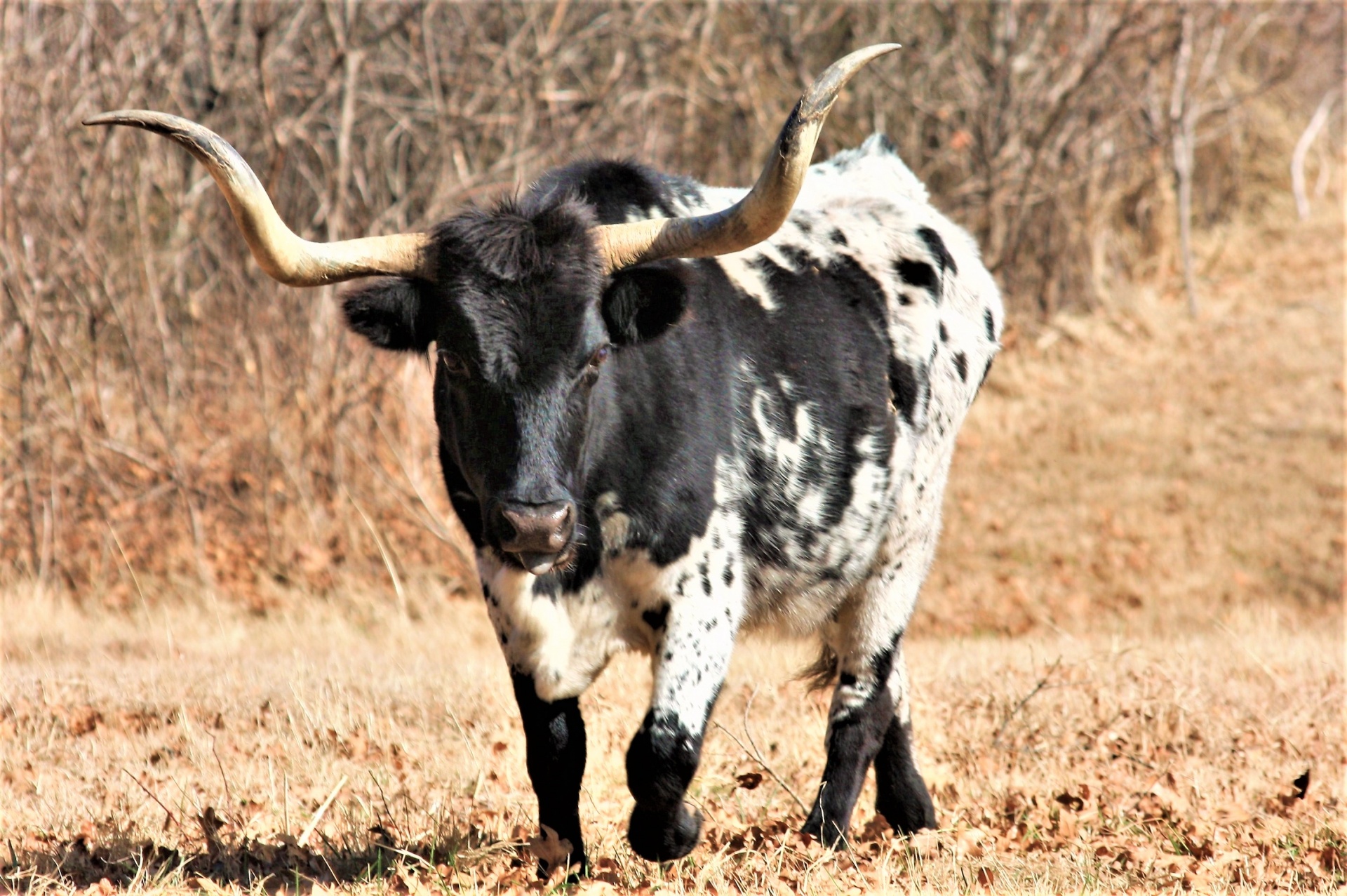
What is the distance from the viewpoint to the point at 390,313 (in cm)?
441

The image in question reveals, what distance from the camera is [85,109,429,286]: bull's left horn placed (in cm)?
387

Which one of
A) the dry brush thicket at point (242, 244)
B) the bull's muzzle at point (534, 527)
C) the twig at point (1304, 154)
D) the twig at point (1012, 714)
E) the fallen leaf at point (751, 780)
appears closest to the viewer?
the bull's muzzle at point (534, 527)

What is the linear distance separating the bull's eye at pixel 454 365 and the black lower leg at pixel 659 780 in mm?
1195

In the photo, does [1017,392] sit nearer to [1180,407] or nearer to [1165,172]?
[1180,407]

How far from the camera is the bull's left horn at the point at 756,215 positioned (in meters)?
3.96

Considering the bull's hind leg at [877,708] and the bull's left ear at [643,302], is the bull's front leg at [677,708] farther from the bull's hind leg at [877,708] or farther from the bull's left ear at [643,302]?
the bull's hind leg at [877,708]

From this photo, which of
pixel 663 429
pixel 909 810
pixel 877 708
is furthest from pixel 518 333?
pixel 909 810

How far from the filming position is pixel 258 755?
601cm

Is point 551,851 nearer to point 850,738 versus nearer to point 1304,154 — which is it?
point 850,738

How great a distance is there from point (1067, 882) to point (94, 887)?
3.06 m

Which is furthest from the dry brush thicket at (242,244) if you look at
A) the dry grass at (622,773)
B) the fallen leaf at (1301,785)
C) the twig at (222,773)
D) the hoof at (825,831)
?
the fallen leaf at (1301,785)

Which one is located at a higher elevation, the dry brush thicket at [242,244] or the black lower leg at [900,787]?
the dry brush thicket at [242,244]

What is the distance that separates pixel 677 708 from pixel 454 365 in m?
1.25

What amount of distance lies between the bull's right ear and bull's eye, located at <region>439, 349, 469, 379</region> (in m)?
0.21
